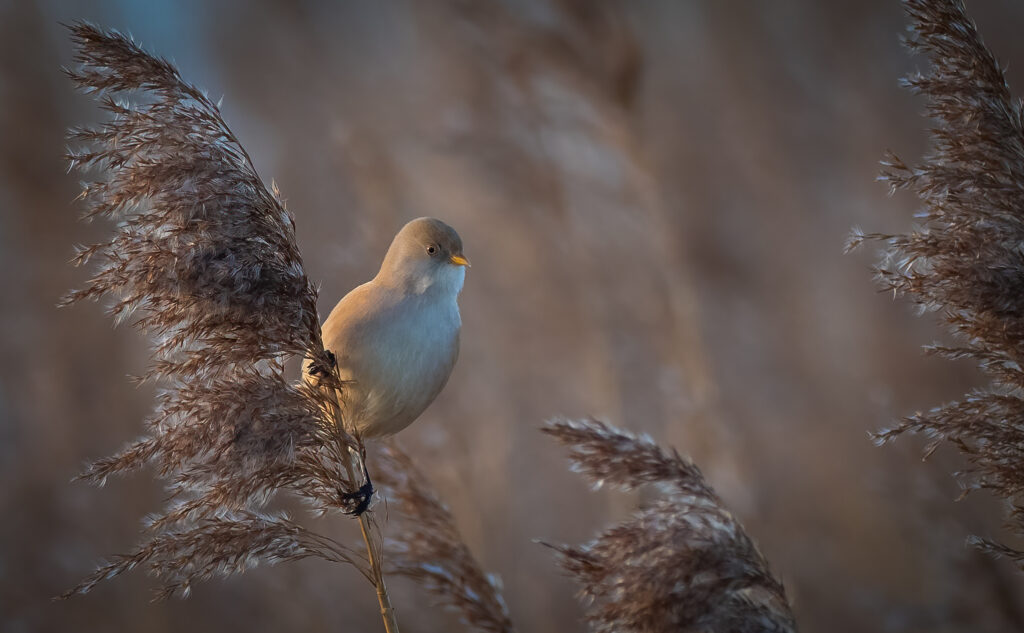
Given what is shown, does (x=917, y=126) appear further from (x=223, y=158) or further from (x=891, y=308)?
(x=223, y=158)

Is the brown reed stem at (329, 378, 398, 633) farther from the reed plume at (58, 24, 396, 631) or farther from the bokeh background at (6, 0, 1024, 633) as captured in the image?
the bokeh background at (6, 0, 1024, 633)

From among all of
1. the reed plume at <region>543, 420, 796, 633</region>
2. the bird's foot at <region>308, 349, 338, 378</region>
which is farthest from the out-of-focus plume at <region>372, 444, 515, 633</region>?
the bird's foot at <region>308, 349, 338, 378</region>

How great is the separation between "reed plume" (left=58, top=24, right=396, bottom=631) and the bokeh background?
3.63 ft

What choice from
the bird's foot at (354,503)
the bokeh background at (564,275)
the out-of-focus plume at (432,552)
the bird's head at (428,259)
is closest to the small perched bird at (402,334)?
the bird's head at (428,259)

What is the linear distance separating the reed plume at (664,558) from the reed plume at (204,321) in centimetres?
32

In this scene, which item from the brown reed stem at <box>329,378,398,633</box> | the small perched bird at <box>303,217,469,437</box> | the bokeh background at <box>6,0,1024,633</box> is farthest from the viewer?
the bokeh background at <box>6,0,1024,633</box>

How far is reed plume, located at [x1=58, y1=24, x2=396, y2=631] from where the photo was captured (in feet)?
3.51

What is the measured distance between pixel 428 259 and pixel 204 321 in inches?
13.3

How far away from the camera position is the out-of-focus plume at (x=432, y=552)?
135 cm

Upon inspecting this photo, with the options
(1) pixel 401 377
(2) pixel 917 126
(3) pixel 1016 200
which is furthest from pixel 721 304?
(1) pixel 401 377

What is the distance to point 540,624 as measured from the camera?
2.62m

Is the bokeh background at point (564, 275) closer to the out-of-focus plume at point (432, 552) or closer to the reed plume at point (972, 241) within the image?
the out-of-focus plume at point (432, 552)

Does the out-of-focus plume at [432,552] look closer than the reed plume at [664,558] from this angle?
No

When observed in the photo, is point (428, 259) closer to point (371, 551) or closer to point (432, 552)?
point (371, 551)
